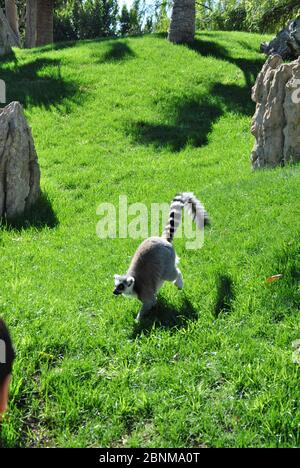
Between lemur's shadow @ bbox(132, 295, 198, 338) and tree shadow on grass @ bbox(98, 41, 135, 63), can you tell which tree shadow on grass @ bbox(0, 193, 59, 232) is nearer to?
lemur's shadow @ bbox(132, 295, 198, 338)

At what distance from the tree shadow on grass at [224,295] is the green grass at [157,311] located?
2cm

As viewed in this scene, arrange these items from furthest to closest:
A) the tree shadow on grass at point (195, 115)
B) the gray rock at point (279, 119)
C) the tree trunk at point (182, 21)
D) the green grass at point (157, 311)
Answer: the tree trunk at point (182, 21)
the tree shadow on grass at point (195, 115)
the gray rock at point (279, 119)
the green grass at point (157, 311)

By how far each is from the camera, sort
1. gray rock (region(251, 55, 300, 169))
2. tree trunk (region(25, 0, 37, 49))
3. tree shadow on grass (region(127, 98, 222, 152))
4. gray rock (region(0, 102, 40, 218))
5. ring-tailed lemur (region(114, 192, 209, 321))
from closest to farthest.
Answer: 1. ring-tailed lemur (region(114, 192, 209, 321))
2. gray rock (region(0, 102, 40, 218))
3. gray rock (region(251, 55, 300, 169))
4. tree shadow on grass (region(127, 98, 222, 152))
5. tree trunk (region(25, 0, 37, 49))

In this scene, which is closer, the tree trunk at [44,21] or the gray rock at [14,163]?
the gray rock at [14,163]

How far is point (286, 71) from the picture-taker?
9594mm

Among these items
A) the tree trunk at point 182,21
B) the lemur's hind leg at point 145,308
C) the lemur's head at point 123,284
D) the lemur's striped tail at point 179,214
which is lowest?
the lemur's hind leg at point 145,308

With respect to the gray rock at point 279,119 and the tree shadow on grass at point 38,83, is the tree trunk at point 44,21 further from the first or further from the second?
the gray rock at point 279,119

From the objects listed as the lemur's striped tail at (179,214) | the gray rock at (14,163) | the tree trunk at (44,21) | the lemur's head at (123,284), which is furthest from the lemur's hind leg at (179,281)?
the tree trunk at (44,21)

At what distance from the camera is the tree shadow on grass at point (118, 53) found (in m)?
17.2

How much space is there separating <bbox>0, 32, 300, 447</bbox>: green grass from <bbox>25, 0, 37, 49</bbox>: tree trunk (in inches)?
488

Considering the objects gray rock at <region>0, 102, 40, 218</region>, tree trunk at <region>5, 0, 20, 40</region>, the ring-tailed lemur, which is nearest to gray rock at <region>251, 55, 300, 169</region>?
the ring-tailed lemur

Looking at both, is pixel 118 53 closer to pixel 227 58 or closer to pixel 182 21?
pixel 182 21

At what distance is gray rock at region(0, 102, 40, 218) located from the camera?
28.5 ft
